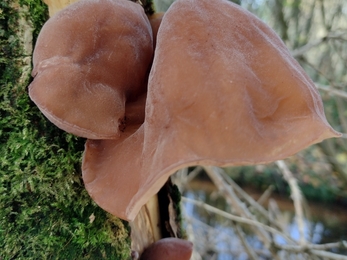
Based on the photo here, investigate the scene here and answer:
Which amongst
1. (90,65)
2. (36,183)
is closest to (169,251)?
(36,183)

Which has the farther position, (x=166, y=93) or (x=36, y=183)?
(x=36, y=183)

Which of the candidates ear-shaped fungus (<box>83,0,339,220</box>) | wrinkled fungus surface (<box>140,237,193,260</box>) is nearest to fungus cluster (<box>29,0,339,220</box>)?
ear-shaped fungus (<box>83,0,339,220</box>)

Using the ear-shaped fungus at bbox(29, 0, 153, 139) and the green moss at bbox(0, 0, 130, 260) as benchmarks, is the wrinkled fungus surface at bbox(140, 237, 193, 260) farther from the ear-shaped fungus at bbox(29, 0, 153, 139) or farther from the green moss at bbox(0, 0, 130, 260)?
the ear-shaped fungus at bbox(29, 0, 153, 139)

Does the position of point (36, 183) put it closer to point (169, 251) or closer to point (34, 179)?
point (34, 179)

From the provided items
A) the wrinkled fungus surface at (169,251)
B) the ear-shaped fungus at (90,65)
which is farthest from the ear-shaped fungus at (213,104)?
the wrinkled fungus surface at (169,251)

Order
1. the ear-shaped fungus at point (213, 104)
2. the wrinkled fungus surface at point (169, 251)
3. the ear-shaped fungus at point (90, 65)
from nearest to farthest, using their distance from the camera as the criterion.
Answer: the ear-shaped fungus at point (213, 104) → the ear-shaped fungus at point (90, 65) → the wrinkled fungus surface at point (169, 251)

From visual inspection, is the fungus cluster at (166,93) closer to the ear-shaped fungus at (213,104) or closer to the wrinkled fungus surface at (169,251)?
the ear-shaped fungus at (213,104)

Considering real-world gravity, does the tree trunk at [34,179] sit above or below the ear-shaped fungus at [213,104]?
below

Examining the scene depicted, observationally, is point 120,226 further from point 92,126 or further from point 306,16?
point 306,16
